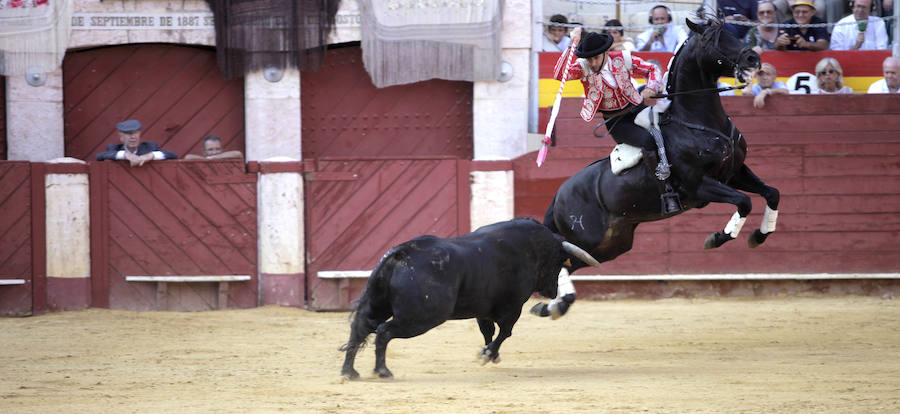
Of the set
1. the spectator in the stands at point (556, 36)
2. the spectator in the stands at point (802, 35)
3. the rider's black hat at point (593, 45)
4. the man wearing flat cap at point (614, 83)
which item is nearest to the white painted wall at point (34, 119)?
→ the spectator in the stands at point (556, 36)

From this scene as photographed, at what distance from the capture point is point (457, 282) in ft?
22.2

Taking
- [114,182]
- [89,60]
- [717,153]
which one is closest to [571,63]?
[717,153]

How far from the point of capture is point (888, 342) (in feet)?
28.5

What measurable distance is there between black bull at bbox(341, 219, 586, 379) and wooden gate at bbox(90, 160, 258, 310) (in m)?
4.81

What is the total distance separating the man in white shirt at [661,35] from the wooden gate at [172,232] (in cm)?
482

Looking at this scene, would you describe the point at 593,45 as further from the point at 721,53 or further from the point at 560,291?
the point at 560,291

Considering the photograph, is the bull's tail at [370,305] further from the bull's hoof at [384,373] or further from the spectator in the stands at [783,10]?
the spectator in the stands at [783,10]

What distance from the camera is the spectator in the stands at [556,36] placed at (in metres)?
13.1

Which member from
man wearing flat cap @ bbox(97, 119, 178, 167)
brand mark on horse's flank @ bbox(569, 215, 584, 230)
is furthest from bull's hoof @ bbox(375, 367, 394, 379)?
man wearing flat cap @ bbox(97, 119, 178, 167)

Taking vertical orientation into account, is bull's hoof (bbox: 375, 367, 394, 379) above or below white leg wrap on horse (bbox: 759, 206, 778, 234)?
below

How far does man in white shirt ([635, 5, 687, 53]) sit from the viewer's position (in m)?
12.7

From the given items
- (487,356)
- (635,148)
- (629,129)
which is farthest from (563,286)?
(629,129)

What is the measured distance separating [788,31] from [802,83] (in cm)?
65

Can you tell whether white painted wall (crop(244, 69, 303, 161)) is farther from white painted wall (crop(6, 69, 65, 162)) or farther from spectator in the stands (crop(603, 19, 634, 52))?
spectator in the stands (crop(603, 19, 634, 52))
